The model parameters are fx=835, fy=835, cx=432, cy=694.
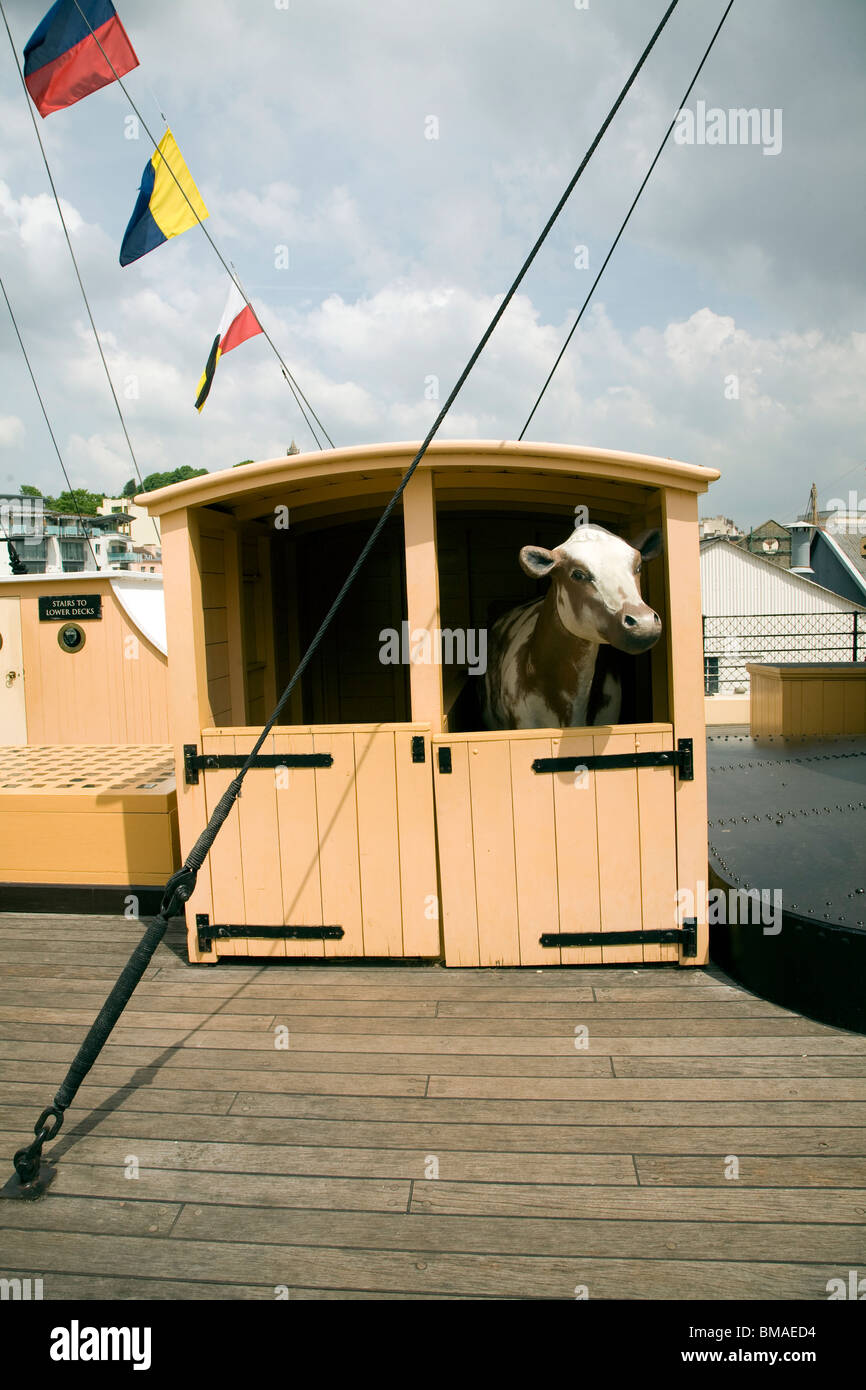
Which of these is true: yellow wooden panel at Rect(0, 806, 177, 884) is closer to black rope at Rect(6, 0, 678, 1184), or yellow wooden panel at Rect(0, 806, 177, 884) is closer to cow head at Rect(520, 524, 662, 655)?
black rope at Rect(6, 0, 678, 1184)

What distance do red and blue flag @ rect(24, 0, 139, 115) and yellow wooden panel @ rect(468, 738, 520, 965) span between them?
533 centimetres

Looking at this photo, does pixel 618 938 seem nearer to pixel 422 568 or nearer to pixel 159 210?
pixel 422 568

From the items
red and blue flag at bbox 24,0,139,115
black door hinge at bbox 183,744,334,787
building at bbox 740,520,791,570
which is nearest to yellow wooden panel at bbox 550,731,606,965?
black door hinge at bbox 183,744,334,787

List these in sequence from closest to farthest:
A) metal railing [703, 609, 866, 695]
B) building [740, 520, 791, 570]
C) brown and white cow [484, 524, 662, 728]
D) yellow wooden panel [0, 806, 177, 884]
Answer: brown and white cow [484, 524, 662, 728]
yellow wooden panel [0, 806, 177, 884]
metal railing [703, 609, 866, 695]
building [740, 520, 791, 570]

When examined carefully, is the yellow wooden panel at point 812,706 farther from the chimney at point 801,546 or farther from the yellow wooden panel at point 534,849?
the chimney at point 801,546

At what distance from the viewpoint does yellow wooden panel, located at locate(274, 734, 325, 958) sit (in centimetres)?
353

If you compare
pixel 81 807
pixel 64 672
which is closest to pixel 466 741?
pixel 81 807

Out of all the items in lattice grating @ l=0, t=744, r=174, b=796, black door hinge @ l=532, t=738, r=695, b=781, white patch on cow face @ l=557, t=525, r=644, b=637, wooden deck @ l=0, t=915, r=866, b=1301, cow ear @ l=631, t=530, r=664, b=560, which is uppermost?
cow ear @ l=631, t=530, r=664, b=560

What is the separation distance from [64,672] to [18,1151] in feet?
19.7

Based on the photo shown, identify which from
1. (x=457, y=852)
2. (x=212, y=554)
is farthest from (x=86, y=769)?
(x=457, y=852)

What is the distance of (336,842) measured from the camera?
11.6 feet

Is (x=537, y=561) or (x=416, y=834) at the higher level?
(x=537, y=561)

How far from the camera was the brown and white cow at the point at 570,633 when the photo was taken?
9.86 ft

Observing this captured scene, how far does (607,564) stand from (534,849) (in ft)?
3.92
